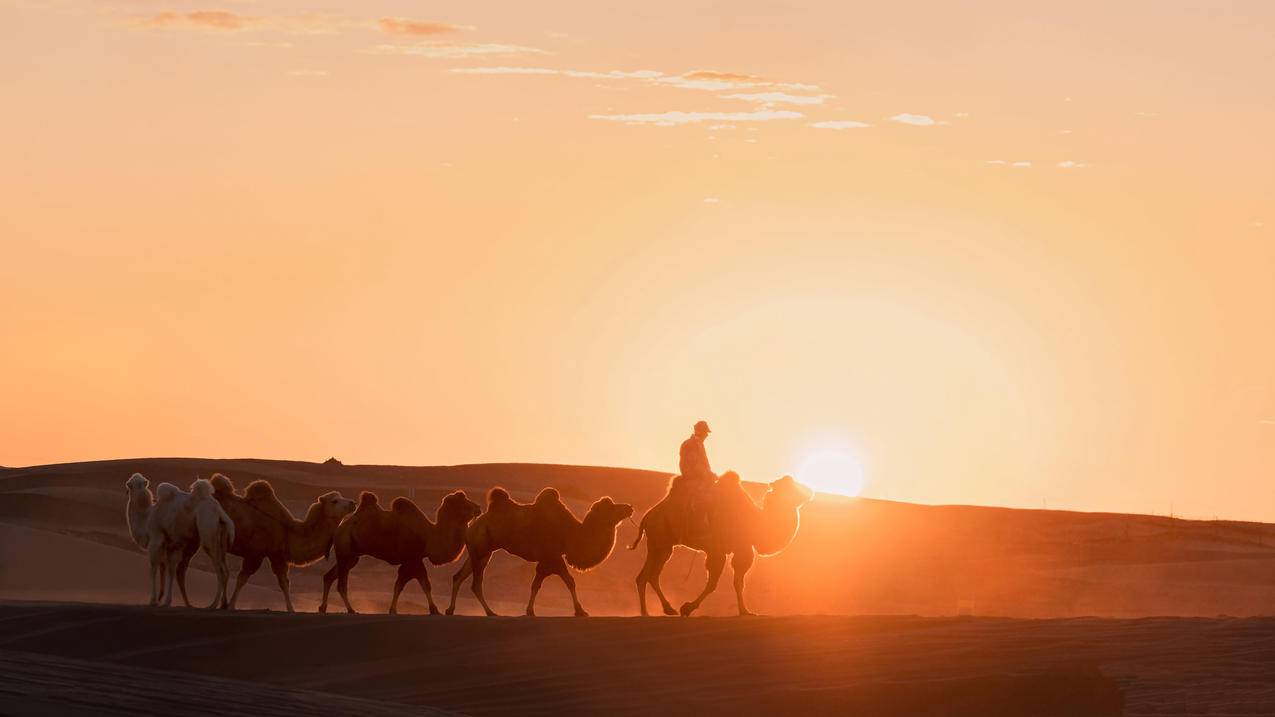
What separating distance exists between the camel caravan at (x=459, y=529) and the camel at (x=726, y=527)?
1cm

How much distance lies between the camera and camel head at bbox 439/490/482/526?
2548 cm

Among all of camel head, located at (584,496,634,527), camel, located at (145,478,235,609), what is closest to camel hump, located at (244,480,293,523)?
camel, located at (145,478,235,609)

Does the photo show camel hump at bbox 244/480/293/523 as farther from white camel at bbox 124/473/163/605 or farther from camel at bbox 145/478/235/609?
white camel at bbox 124/473/163/605

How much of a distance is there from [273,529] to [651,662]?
7364mm

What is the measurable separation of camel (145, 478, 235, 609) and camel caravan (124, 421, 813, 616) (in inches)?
0.6

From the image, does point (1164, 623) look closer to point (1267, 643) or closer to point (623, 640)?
point (1267, 643)

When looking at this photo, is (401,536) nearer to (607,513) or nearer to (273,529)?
(273,529)

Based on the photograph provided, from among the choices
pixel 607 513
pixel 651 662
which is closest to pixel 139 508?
pixel 607 513

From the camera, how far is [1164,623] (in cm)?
2016

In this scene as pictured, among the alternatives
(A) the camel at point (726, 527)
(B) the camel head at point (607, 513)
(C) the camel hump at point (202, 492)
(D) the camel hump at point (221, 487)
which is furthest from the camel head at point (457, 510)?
(C) the camel hump at point (202, 492)

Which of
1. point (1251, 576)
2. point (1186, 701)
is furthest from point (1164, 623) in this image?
point (1251, 576)

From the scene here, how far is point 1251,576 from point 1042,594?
451cm

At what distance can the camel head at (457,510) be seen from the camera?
2548 centimetres

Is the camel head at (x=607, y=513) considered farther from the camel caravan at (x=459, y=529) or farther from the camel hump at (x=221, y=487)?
the camel hump at (x=221, y=487)
